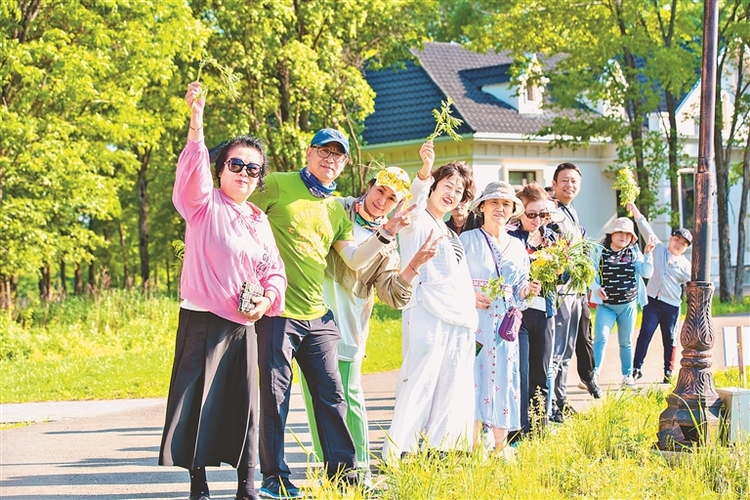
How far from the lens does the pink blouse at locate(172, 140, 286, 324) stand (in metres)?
5.64

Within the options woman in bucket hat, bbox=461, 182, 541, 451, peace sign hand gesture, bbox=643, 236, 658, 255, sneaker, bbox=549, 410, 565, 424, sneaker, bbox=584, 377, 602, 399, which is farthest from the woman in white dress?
peace sign hand gesture, bbox=643, 236, 658, 255

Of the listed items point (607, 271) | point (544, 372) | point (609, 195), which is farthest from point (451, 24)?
point (544, 372)

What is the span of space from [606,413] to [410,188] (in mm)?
2352

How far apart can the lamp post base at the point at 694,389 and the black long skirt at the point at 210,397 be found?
3235mm

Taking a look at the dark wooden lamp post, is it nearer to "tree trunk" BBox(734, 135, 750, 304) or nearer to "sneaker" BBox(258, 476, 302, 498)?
"sneaker" BBox(258, 476, 302, 498)

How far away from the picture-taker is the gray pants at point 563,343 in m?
9.13

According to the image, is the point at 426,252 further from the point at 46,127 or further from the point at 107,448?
the point at 46,127

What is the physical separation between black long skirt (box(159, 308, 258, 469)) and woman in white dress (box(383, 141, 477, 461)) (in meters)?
1.33

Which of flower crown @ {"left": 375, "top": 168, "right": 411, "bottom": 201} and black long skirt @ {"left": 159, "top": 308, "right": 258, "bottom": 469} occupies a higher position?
flower crown @ {"left": 375, "top": 168, "right": 411, "bottom": 201}

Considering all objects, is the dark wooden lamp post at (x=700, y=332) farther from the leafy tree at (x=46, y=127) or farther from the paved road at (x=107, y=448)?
the leafy tree at (x=46, y=127)

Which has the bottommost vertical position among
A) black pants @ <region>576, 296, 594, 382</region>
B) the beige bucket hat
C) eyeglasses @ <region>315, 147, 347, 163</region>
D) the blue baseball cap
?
black pants @ <region>576, 296, 594, 382</region>

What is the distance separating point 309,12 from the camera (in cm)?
2358

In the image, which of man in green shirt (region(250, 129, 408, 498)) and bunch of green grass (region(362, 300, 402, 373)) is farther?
bunch of green grass (region(362, 300, 402, 373))

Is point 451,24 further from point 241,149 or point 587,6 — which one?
point 241,149
